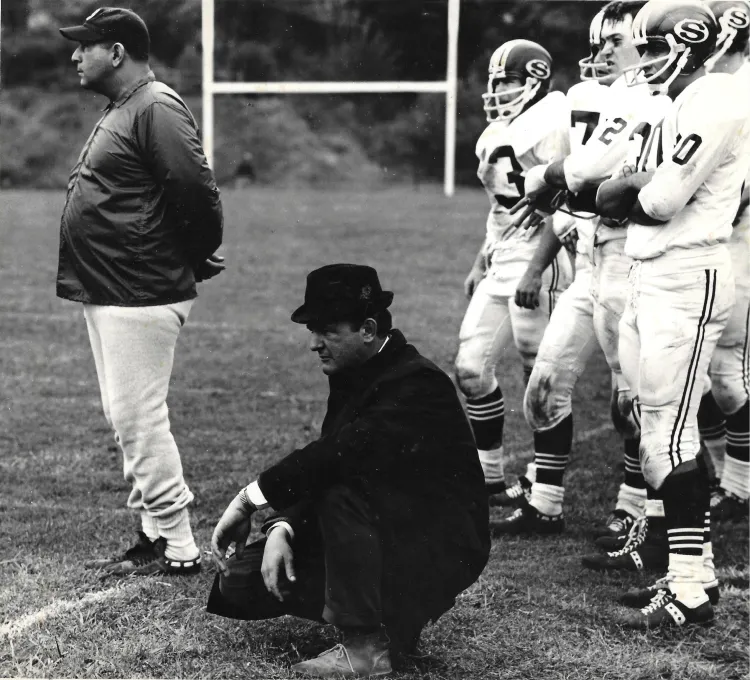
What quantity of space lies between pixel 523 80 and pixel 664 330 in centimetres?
175

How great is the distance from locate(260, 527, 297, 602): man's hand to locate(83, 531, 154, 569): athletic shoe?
1.12 meters

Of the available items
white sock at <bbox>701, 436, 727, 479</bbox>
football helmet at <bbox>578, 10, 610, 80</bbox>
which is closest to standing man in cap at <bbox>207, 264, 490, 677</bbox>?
football helmet at <bbox>578, 10, 610, 80</bbox>

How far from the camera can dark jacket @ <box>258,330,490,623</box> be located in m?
3.43

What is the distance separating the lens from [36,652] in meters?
3.58

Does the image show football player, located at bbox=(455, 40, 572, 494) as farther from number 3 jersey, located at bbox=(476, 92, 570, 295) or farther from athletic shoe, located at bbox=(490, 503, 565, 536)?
athletic shoe, located at bbox=(490, 503, 565, 536)

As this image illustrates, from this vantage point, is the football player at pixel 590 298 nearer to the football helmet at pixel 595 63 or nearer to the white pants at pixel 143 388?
the football helmet at pixel 595 63

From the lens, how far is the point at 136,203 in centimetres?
418

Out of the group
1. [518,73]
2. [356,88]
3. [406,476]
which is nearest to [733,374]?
[518,73]

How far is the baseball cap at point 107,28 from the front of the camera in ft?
13.5

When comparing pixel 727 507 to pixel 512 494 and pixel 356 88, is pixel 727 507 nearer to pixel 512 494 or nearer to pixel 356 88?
pixel 512 494

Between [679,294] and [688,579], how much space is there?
96 cm

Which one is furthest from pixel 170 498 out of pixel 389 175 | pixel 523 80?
pixel 389 175

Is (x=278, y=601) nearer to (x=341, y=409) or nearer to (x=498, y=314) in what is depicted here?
(x=341, y=409)

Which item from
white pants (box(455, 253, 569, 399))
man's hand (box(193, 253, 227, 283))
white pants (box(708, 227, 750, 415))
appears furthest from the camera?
white pants (box(455, 253, 569, 399))
